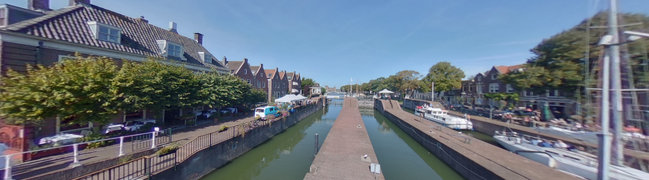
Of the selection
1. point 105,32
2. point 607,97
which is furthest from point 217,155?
point 607,97

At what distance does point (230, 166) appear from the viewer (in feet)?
39.3

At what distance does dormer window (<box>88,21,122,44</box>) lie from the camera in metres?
12.6

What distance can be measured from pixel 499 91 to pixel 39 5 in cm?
5608

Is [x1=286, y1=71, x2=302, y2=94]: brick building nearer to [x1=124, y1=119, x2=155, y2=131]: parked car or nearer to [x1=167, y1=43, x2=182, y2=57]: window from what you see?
[x1=167, y1=43, x2=182, y2=57]: window

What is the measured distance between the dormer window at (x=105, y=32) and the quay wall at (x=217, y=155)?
35.2ft

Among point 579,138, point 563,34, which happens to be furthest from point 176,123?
point 563,34

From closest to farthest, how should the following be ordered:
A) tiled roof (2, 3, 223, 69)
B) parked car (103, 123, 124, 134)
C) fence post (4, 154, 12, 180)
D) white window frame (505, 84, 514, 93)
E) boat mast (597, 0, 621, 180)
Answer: boat mast (597, 0, 621, 180), fence post (4, 154, 12, 180), tiled roof (2, 3, 223, 69), parked car (103, 123, 124, 134), white window frame (505, 84, 514, 93)

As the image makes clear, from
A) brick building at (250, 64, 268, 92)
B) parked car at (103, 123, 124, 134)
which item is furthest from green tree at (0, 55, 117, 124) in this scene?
brick building at (250, 64, 268, 92)

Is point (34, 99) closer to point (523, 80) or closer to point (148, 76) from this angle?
point (148, 76)

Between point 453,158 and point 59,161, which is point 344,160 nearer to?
point 453,158

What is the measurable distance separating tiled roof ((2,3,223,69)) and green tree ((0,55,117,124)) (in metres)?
3.74

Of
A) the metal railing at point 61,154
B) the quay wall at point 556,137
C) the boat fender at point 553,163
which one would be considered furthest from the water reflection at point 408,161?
the metal railing at point 61,154

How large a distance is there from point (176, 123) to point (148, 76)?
6.10 meters

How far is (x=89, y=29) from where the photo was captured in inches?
496
